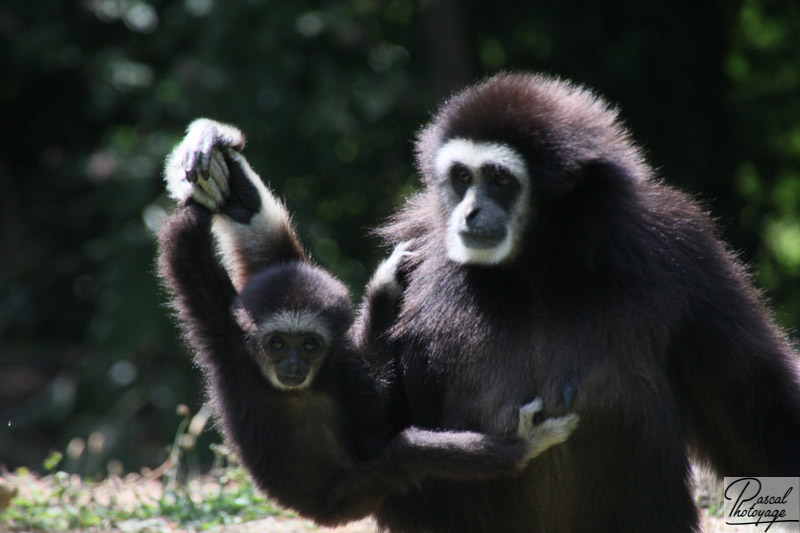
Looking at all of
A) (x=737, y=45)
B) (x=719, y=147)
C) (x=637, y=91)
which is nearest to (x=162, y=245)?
(x=637, y=91)

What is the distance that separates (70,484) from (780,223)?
26.6ft

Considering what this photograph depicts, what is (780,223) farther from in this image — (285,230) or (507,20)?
(285,230)

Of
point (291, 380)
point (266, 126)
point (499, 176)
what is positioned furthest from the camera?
point (266, 126)

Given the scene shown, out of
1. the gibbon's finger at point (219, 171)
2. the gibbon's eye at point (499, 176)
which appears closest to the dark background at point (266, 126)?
the gibbon's finger at point (219, 171)

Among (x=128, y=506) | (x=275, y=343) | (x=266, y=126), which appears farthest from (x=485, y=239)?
(x=266, y=126)

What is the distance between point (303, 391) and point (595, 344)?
1376 mm

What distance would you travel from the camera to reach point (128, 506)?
5.62 metres

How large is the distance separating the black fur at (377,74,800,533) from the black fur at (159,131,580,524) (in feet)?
0.75

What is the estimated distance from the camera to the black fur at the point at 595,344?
4.01 meters

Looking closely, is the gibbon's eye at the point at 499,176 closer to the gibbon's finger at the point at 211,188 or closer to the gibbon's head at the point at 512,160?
the gibbon's head at the point at 512,160

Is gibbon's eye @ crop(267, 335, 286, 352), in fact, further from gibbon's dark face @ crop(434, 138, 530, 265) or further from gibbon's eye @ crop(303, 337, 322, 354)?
gibbon's dark face @ crop(434, 138, 530, 265)

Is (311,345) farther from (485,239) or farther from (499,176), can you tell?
(499,176)

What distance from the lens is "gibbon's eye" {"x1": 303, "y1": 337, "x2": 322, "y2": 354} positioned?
14.8 feet
